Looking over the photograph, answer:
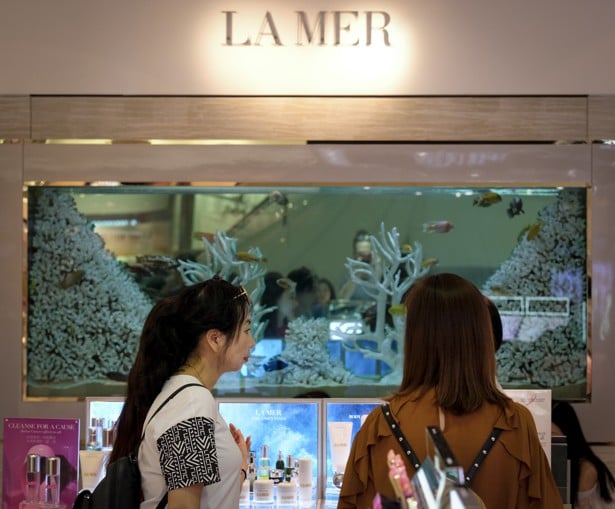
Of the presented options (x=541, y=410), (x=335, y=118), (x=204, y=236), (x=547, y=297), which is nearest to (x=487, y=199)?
(x=547, y=297)

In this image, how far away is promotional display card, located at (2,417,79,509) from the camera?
316cm

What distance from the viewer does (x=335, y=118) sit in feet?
12.9

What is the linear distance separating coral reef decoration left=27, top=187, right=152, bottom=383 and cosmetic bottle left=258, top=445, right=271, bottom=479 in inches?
37.0

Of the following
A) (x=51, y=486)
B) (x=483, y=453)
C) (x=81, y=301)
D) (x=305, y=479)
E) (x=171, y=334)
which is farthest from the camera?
(x=81, y=301)

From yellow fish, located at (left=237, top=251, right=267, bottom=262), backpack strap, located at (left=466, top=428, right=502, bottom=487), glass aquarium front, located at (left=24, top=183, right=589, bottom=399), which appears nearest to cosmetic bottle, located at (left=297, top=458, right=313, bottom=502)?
glass aquarium front, located at (left=24, top=183, right=589, bottom=399)

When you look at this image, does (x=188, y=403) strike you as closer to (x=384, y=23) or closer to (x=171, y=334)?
(x=171, y=334)

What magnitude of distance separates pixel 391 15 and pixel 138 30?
3.61ft

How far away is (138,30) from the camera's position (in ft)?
12.9

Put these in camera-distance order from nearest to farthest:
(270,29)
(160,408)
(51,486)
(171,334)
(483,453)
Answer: (483,453)
(160,408)
(171,334)
(51,486)
(270,29)

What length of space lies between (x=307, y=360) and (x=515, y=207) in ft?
3.73

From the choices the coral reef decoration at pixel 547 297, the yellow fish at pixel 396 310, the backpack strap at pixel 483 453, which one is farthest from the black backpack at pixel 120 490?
the coral reef decoration at pixel 547 297

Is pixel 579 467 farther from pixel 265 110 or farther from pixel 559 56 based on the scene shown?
pixel 265 110

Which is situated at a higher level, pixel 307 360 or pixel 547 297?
pixel 547 297

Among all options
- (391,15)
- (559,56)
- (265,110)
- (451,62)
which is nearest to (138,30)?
(265,110)
